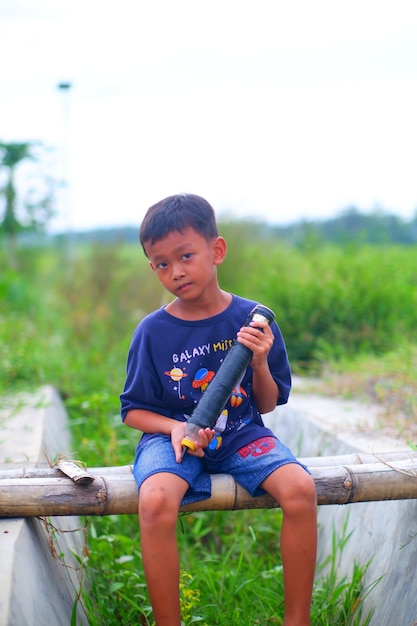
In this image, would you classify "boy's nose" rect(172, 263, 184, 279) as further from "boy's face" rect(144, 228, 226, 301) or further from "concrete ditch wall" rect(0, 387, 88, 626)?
"concrete ditch wall" rect(0, 387, 88, 626)

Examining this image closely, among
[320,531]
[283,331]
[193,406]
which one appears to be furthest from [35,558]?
[283,331]

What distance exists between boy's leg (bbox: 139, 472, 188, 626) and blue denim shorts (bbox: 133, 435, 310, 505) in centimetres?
13

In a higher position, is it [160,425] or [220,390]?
[220,390]

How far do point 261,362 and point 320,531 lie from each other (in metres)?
1.71

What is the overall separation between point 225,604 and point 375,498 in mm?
887

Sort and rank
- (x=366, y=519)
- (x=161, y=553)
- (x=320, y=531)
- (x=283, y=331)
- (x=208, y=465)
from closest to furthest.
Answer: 1. (x=161, y=553)
2. (x=208, y=465)
3. (x=366, y=519)
4. (x=320, y=531)
5. (x=283, y=331)

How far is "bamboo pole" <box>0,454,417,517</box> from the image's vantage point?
259 centimetres

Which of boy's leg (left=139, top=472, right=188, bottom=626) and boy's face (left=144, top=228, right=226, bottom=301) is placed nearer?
boy's leg (left=139, top=472, right=188, bottom=626)

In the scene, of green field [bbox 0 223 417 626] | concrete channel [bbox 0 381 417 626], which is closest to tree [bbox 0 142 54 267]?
green field [bbox 0 223 417 626]

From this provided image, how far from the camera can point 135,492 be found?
2.64m

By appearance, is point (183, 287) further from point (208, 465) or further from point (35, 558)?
point (35, 558)

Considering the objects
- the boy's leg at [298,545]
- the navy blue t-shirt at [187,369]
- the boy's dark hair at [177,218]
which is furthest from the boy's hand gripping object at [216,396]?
the boy's dark hair at [177,218]

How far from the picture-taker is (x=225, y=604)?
3.25m

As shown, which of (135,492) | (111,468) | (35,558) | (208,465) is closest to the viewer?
(35,558)
